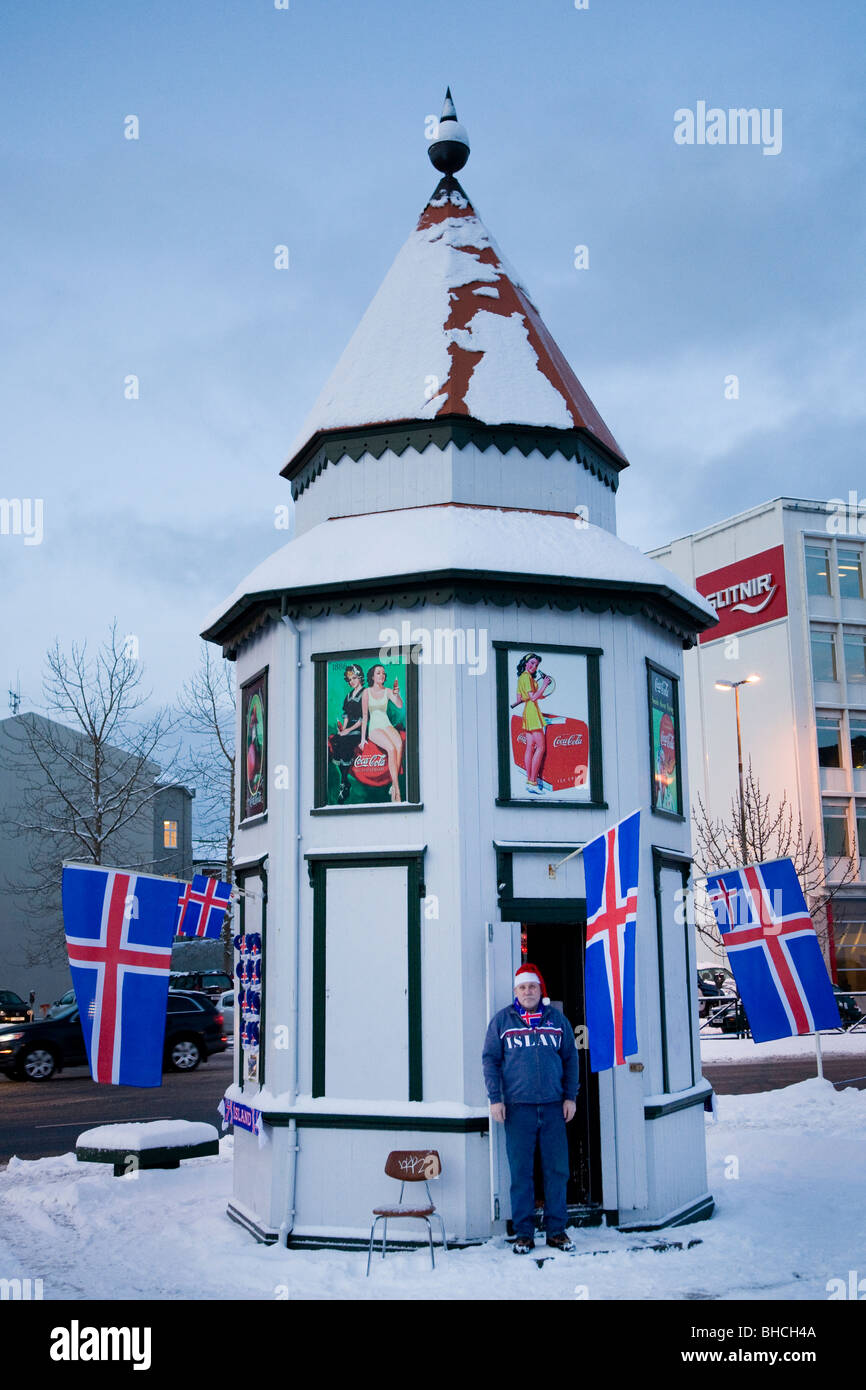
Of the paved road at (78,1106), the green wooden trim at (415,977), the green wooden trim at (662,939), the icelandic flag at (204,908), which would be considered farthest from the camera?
the paved road at (78,1106)

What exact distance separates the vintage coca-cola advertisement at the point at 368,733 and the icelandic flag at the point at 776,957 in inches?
123

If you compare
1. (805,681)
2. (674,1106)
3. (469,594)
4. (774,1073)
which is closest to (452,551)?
(469,594)

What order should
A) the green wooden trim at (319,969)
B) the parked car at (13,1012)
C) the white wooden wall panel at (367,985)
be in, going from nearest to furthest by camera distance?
the white wooden wall panel at (367,985) < the green wooden trim at (319,969) < the parked car at (13,1012)

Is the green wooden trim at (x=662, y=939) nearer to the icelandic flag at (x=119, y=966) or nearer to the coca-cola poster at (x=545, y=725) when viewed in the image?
the coca-cola poster at (x=545, y=725)

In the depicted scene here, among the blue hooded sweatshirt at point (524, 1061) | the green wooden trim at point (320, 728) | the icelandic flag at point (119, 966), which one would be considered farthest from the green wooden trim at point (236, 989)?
the blue hooded sweatshirt at point (524, 1061)

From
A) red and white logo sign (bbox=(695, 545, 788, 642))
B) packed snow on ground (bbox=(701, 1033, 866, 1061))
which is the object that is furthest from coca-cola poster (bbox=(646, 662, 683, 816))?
red and white logo sign (bbox=(695, 545, 788, 642))

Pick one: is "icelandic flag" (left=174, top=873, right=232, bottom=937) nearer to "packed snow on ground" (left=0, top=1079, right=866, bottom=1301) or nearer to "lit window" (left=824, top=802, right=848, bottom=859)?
"packed snow on ground" (left=0, top=1079, right=866, bottom=1301)

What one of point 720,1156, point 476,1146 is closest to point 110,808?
point 720,1156

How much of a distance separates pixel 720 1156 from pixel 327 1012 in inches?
213

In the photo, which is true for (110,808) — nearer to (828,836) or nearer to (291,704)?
(291,704)

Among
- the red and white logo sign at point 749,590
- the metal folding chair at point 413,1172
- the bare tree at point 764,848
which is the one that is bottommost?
the metal folding chair at point 413,1172

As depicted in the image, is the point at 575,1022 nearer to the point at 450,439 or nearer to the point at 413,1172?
the point at 413,1172

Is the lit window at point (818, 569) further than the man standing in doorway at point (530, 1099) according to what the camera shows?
Yes

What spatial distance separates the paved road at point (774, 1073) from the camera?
66.4 feet
